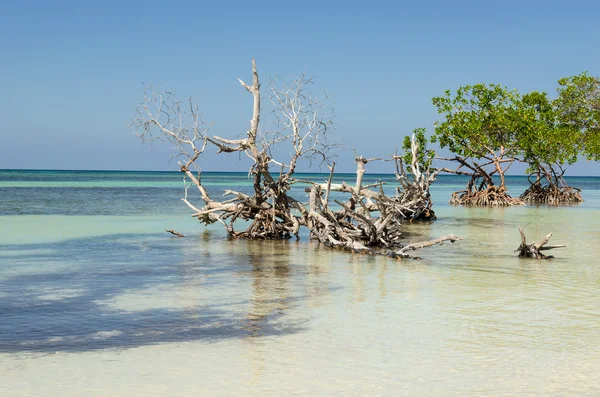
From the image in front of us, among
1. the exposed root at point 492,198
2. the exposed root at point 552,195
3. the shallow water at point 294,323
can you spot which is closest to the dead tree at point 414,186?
the shallow water at point 294,323

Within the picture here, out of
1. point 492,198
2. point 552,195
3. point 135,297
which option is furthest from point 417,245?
point 552,195

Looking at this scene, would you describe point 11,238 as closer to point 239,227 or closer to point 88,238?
point 88,238

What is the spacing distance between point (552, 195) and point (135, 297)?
31276mm

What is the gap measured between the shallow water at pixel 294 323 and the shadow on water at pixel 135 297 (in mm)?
29

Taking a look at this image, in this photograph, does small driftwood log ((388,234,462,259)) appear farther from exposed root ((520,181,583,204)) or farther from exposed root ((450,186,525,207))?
exposed root ((520,181,583,204))

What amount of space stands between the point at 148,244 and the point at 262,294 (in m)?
Result: 6.71

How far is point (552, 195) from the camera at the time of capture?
1438 inches

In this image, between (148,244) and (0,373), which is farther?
(148,244)

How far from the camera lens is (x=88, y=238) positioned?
54.6ft

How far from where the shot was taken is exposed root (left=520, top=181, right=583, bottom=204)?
119 feet

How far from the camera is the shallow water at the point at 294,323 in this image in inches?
220

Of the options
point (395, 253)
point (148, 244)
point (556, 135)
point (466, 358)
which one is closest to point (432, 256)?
point (395, 253)

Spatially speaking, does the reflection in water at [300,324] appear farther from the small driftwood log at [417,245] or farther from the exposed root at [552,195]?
the exposed root at [552,195]

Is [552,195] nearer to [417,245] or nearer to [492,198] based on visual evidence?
[492,198]
